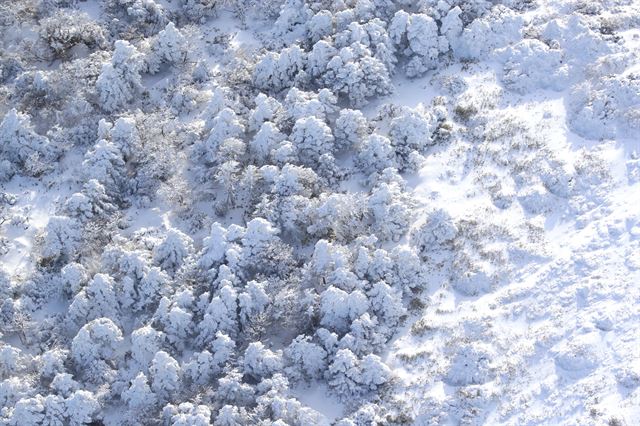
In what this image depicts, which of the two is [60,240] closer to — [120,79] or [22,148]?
[22,148]

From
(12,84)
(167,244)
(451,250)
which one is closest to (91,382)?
(167,244)

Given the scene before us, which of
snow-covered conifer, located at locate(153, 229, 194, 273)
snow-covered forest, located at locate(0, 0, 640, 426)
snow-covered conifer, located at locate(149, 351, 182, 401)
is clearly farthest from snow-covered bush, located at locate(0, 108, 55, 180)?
snow-covered conifer, located at locate(149, 351, 182, 401)

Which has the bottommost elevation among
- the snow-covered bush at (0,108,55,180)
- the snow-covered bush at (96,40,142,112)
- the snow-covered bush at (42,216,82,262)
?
the snow-covered bush at (42,216,82,262)

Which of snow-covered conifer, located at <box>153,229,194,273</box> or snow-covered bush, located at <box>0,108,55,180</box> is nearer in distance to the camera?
snow-covered conifer, located at <box>153,229,194,273</box>

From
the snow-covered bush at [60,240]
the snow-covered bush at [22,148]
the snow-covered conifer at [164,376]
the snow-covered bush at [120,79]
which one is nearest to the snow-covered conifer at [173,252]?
the snow-covered bush at [60,240]

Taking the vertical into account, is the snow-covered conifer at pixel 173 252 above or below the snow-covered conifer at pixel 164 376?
above

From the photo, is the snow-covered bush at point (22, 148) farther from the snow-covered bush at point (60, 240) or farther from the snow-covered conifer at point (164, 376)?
the snow-covered conifer at point (164, 376)

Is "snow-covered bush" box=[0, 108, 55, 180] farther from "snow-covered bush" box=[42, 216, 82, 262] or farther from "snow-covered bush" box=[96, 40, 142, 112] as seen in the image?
"snow-covered bush" box=[42, 216, 82, 262]

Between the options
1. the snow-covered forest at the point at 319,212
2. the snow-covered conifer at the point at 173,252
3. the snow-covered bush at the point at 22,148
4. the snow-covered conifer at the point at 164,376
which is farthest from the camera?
the snow-covered bush at the point at 22,148
